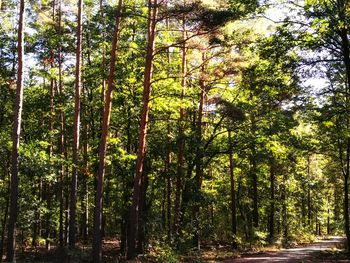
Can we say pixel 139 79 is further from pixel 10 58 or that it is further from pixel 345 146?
pixel 345 146

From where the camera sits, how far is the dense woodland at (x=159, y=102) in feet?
41.2

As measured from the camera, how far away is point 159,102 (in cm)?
1691

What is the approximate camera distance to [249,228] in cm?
2611

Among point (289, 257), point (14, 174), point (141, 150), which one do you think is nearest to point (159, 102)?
point (141, 150)

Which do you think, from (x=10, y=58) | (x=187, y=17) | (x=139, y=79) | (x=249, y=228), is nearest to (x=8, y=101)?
(x=10, y=58)

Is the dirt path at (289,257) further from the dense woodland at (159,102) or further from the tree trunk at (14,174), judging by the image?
the tree trunk at (14,174)

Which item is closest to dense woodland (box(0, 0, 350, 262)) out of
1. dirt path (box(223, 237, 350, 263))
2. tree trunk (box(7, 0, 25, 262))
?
tree trunk (box(7, 0, 25, 262))

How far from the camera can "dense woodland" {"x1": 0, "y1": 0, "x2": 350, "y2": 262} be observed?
12545 millimetres

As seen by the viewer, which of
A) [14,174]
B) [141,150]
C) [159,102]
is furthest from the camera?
[159,102]

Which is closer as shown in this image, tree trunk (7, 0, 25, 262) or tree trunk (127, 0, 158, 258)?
tree trunk (7, 0, 25, 262)

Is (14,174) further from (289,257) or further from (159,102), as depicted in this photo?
(289,257)

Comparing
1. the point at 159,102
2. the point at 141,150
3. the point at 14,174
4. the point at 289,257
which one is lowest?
the point at 289,257

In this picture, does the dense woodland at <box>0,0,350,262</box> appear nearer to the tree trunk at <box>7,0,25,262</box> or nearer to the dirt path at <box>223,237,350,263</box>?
the tree trunk at <box>7,0,25,262</box>

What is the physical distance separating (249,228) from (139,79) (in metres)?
14.1
